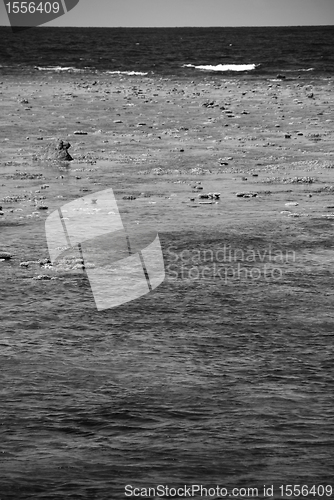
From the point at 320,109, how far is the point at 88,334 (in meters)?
35.0

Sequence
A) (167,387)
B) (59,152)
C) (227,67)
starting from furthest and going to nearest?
(227,67)
(59,152)
(167,387)

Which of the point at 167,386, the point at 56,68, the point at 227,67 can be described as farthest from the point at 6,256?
the point at 227,67

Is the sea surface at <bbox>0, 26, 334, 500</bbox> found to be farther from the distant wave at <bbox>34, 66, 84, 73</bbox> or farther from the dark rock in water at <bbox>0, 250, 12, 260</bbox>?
the distant wave at <bbox>34, 66, 84, 73</bbox>

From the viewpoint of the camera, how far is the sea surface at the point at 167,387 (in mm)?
9477

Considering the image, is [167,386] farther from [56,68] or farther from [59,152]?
[56,68]

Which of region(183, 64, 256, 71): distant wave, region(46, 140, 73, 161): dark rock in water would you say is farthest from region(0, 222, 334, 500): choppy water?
region(183, 64, 256, 71): distant wave

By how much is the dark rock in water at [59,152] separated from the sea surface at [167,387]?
1197 centimetres

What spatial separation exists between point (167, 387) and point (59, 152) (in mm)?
19125

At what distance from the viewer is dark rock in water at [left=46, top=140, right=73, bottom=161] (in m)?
29.5

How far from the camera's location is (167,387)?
11648 millimetres

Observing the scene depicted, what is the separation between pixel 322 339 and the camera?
1343 centimetres

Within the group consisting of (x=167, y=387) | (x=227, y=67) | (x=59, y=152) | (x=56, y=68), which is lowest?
(x=227, y=67)

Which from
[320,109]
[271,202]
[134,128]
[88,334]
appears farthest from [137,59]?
[88,334]

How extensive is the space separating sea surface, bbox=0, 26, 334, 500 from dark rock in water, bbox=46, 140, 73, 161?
1197cm
